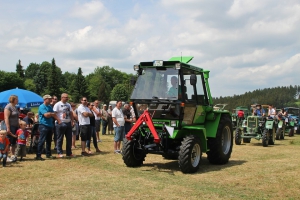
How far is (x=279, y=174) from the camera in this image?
8.00 m

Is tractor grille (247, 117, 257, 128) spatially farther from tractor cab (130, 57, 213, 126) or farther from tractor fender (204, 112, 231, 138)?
tractor cab (130, 57, 213, 126)

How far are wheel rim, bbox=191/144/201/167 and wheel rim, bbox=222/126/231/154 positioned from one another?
1.90 metres

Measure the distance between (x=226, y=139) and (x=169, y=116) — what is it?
2.69m

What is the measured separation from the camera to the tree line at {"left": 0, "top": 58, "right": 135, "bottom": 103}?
84438mm

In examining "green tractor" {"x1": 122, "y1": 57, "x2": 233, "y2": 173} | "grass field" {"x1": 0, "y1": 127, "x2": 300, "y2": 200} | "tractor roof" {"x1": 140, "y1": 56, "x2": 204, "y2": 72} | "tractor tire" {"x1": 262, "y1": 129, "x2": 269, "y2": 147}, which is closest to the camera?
"grass field" {"x1": 0, "y1": 127, "x2": 300, "y2": 200}

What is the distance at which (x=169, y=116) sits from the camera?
839cm

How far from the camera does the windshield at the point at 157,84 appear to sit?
8422 millimetres

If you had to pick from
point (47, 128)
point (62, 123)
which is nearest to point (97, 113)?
point (62, 123)

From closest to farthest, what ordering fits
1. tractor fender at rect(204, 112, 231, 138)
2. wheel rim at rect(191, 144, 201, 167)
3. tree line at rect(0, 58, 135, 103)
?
wheel rim at rect(191, 144, 201, 167)
tractor fender at rect(204, 112, 231, 138)
tree line at rect(0, 58, 135, 103)

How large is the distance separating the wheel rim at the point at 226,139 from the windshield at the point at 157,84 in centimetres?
257

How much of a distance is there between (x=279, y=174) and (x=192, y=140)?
2.14m

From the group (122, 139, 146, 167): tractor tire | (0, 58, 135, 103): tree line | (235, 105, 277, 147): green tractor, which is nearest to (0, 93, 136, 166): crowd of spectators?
(122, 139, 146, 167): tractor tire

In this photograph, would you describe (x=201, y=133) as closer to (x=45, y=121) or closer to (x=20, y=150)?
(x=45, y=121)

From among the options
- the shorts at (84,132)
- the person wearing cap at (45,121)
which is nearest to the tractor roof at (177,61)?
the person wearing cap at (45,121)
